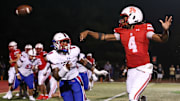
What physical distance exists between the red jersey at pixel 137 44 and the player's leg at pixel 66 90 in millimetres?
1171

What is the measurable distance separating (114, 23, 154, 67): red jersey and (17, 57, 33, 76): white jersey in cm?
447

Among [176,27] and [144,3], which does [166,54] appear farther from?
[144,3]

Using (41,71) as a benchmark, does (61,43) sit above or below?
above

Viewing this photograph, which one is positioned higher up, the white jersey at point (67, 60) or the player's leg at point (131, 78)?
the white jersey at point (67, 60)

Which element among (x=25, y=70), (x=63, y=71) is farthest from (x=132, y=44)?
(x=25, y=70)

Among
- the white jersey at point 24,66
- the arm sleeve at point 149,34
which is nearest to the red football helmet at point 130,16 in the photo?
the arm sleeve at point 149,34

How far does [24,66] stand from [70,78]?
450 cm

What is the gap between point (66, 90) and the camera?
15.3 ft

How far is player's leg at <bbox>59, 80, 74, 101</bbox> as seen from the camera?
183 inches

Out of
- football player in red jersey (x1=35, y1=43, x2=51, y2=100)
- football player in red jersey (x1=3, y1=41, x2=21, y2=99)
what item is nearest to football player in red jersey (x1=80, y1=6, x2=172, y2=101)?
football player in red jersey (x1=3, y1=41, x2=21, y2=99)

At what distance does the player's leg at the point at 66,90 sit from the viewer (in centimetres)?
465

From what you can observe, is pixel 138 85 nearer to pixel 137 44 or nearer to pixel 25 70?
pixel 137 44

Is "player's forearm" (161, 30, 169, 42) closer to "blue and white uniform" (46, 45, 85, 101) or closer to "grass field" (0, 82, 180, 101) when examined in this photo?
"blue and white uniform" (46, 45, 85, 101)

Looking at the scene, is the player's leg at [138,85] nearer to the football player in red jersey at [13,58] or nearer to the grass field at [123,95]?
the grass field at [123,95]
